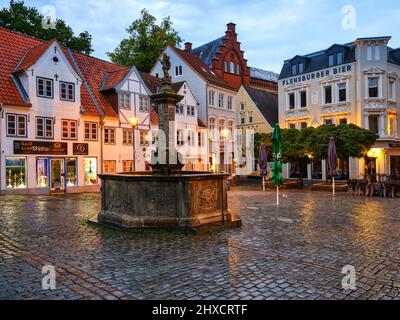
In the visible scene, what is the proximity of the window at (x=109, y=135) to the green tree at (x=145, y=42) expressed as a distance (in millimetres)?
16542

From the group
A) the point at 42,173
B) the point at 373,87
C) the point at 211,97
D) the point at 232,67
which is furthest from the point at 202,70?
the point at 42,173

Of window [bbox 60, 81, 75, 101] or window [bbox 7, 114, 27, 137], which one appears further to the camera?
window [bbox 60, 81, 75, 101]

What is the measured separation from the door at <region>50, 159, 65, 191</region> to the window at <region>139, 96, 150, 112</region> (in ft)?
30.7

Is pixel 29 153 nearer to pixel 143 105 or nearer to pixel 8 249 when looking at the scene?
pixel 143 105

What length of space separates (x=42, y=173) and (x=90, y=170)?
397 centimetres

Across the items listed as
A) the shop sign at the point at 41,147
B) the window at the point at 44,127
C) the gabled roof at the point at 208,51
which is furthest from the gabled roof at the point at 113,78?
the gabled roof at the point at 208,51

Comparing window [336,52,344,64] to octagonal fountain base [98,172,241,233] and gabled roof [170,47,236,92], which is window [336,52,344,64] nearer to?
gabled roof [170,47,236,92]

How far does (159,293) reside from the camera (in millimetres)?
5066

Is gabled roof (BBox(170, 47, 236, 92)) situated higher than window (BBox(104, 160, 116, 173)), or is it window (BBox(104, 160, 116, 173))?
gabled roof (BBox(170, 47, 236, 92))

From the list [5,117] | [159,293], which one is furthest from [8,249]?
[5,117]

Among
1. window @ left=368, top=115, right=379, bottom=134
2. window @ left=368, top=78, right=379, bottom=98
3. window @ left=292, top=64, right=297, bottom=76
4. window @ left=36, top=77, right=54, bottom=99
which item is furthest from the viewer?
window @ left=292, top=64, right=297, bottom=76

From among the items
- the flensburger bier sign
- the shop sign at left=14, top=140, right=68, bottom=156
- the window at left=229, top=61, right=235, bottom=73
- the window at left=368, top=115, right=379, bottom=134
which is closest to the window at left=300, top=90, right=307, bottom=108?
the flensburger bier sign

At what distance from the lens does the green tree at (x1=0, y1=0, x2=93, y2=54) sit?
107ft

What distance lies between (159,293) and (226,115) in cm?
3684
